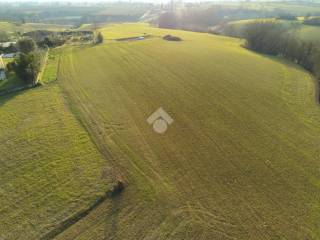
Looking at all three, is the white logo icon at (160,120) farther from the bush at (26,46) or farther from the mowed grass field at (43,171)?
the bush at (26,46)

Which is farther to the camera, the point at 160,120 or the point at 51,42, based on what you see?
the point at 51,42

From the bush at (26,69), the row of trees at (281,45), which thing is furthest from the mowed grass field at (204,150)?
the row of trees at (281,45)

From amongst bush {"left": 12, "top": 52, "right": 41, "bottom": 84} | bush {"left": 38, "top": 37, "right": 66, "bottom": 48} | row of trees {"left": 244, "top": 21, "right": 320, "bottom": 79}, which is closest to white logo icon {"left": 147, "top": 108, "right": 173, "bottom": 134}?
bush {"left": 12, "top": 52, "right": 41, "bottom": 84}

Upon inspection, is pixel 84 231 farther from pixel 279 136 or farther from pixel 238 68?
pixel 238 68

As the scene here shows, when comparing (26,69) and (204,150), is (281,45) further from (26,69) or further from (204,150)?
(26,69)

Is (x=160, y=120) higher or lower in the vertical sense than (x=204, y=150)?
lower

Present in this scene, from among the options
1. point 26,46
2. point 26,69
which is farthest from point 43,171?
point 26,46

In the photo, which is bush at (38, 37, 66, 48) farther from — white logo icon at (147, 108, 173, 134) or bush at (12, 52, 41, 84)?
white logo icon at (147, 108, 173, 134)
